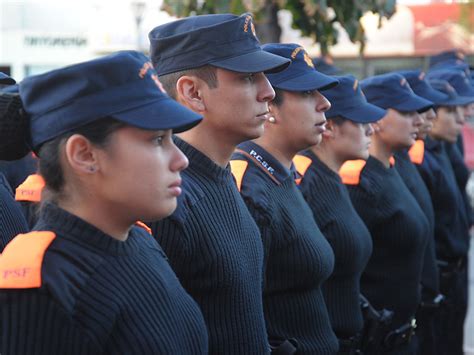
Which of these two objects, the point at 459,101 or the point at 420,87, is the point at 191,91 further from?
the point at 459,101

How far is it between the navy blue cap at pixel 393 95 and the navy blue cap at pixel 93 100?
3.22 m

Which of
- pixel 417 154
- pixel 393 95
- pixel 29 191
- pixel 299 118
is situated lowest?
pixel 417 154

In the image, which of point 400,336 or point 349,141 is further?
point 400,336

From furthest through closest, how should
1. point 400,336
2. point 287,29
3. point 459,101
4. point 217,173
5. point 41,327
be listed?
1. point 287,29
2. point 459,101
3. point 400,336
4. point 217,173
5. point 41,327

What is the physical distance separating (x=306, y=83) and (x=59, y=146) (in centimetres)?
171

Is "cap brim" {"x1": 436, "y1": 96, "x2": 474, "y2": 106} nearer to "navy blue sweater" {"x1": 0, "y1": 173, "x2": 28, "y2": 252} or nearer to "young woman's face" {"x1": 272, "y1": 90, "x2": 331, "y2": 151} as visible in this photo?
"young woman's face" {"x1": 272, "y1": 90, "x2": 331, "y2": 151}

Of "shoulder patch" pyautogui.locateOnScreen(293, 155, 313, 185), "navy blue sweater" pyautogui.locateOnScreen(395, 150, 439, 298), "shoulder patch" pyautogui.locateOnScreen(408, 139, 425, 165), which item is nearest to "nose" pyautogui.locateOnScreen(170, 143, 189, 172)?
"shoulder patch" pyautogui.locateOnScreen(293, 155, 313, 185)

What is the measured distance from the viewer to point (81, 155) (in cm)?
230

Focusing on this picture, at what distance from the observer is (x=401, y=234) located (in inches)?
193

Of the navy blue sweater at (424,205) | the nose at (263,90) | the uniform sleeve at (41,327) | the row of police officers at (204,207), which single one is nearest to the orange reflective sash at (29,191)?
the row of police officers at (204,207)

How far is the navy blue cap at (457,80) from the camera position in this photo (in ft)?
23.4

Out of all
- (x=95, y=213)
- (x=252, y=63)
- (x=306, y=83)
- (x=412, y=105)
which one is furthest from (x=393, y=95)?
(x=95, y=213)

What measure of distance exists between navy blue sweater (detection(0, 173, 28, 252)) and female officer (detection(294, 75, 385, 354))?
1.38 meters

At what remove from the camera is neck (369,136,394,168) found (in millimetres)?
5216
